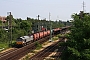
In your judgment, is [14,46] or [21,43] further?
[14,46]

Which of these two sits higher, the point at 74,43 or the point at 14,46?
the point at 74,43

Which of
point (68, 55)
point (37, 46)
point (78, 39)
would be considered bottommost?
point (37, 46)

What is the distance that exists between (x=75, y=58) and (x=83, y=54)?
0.65 m

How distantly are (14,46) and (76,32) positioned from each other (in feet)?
127

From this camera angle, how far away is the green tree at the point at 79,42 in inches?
543

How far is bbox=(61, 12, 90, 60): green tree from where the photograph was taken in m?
13.8

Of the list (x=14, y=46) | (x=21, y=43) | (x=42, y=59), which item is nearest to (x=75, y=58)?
(x=42, y=59)

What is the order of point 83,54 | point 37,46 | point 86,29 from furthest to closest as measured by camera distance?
point 37,46, point 86,29, point 83,54

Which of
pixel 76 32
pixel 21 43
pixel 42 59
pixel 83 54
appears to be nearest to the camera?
pixel 83 54

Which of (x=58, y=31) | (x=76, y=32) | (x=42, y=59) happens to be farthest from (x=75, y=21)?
(x=58, y=31)

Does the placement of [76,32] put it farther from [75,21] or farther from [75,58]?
[75,58]

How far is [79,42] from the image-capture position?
15.1 meters

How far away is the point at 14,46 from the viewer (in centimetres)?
5341

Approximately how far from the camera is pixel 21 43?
49969 millimetres
